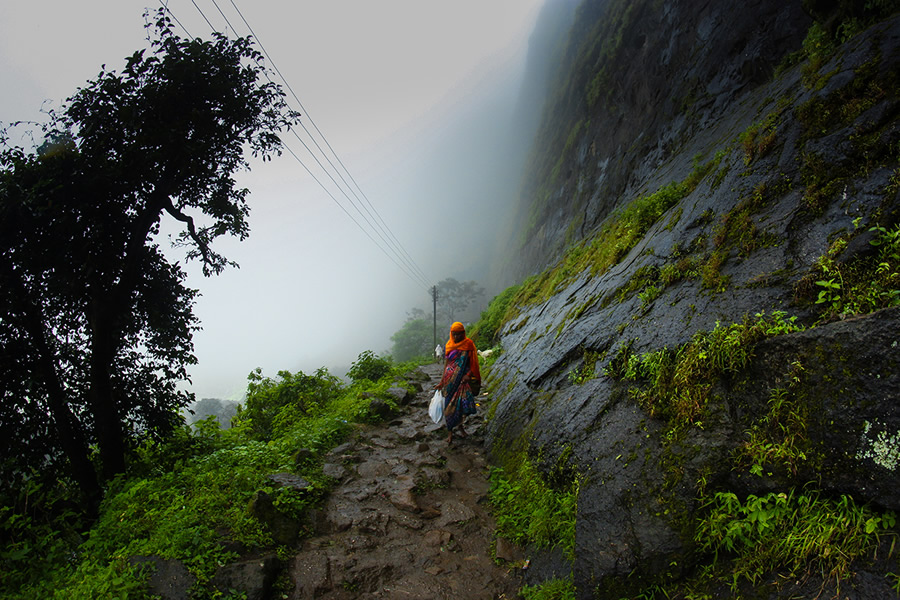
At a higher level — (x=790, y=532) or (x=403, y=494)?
(x=403, y=494)

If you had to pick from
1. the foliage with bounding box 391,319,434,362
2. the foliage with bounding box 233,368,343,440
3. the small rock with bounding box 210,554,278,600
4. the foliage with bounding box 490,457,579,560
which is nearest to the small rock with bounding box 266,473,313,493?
the small rock with bounding box 210,554,278,600

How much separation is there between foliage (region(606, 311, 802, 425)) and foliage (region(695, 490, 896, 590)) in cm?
75

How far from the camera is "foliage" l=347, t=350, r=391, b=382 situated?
46.6 ft

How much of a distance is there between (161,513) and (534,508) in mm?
4279

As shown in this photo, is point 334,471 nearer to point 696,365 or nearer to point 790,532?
point 696,365

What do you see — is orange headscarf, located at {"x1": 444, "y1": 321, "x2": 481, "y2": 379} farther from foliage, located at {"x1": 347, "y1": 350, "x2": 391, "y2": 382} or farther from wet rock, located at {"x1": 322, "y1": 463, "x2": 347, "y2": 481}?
foliage, located at {"x1": 347, "y1": 350, "x2": 391, "y2": 382}

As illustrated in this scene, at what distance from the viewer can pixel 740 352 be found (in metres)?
3.24

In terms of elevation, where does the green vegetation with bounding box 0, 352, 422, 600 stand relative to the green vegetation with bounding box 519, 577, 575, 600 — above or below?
above

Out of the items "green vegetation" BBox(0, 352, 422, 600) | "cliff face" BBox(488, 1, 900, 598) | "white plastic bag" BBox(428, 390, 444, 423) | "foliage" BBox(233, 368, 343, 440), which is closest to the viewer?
"cliff face" BBox(488, 1, 900, 598)

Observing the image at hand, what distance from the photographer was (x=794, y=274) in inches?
140

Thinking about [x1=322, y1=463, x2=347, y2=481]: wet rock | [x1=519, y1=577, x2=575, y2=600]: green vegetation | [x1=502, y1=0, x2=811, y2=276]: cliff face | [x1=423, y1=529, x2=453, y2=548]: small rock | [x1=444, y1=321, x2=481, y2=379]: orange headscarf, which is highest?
[x1=502, y1=0, x2=811, y2=276]: cliff face

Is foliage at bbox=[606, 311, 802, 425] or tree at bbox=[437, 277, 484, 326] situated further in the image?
tree at bbox=[437, 277, 484, 326]

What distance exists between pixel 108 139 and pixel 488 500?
28.4ft

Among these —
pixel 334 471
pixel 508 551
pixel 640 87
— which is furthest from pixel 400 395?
pixel 640 87
